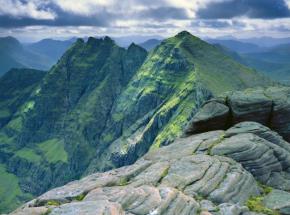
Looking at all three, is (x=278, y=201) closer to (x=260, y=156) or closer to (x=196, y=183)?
(x=260, y=156)

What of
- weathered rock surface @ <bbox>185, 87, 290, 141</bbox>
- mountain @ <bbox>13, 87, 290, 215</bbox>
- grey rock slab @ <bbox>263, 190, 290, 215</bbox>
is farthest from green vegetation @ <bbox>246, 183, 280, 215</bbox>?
weathered rock surface @ <bbox>185, 87, 290, 141</bbox>

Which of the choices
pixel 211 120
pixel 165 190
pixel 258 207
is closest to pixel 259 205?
pixel 258 207

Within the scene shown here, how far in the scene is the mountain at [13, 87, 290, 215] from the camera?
3891 cm

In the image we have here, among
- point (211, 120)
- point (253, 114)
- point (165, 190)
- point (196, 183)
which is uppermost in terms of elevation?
point (253, 114)

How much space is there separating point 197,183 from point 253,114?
30643 millimetres

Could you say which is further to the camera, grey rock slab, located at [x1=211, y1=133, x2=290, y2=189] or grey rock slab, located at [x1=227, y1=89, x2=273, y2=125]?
grey rock slab, located at [x1=227, y1=89, x2=273, y2=125]

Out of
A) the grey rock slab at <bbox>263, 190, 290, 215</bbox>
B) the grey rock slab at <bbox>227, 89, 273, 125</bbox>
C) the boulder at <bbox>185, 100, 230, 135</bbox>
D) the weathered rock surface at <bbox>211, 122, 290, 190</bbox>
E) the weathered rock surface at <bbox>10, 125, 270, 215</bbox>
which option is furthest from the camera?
the boulder at <bbox>185, 100, 230, 135</bbox>

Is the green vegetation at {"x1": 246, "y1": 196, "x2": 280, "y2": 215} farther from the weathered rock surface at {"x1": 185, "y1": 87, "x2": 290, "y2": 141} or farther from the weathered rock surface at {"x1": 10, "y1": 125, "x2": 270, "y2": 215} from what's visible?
the weathered rock surface at {"x1": 185, "y1": 87, "x2": 290, "y2": 141}

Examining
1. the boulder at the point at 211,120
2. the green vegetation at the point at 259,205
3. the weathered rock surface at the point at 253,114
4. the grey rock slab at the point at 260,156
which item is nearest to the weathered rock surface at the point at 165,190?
the green vegetation at the point at 259,205

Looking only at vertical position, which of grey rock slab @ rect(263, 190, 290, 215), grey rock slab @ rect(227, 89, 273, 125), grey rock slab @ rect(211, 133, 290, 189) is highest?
grey rock slab @ rect(227, 89, 273, 125)

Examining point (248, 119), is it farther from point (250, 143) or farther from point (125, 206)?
point (125, 206)

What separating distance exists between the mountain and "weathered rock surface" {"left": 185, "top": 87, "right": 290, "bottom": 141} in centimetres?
302

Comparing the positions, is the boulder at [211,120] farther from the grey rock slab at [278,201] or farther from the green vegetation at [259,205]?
the green vegetation at [259,205]

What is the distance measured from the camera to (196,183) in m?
45.9
